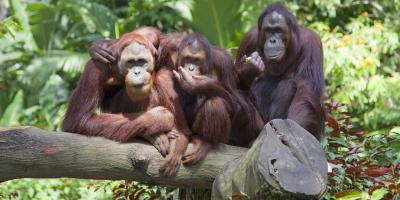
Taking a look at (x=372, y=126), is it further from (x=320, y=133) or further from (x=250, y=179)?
(x=250, y=179)

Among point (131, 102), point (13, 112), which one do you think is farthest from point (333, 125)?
point (13, 112)

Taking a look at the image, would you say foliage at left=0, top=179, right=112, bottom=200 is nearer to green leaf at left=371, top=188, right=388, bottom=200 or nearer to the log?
the log

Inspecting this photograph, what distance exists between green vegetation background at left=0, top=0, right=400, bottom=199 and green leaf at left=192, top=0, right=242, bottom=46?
17 millimetres

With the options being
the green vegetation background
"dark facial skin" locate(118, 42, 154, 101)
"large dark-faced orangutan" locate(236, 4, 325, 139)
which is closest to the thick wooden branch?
"dark facial skin" locate(118, 42, 154, 101)

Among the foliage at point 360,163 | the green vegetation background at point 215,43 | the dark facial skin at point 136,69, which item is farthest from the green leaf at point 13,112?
the dark facial skin at point 136,69

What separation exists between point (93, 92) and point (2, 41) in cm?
873

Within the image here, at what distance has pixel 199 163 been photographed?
12.7 feet

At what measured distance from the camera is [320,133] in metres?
4.58

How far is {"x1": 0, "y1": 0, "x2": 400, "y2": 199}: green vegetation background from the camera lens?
5.04 metres

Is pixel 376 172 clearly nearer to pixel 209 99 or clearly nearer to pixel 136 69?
pixel 209 99

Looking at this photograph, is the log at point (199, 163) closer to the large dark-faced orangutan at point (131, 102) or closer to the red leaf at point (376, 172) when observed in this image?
the large dark-faced orangutan at point (131, 102)

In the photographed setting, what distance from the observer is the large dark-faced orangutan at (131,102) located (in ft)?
12.7

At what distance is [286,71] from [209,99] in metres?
1.17

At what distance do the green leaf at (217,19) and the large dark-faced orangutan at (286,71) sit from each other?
5561 mm
